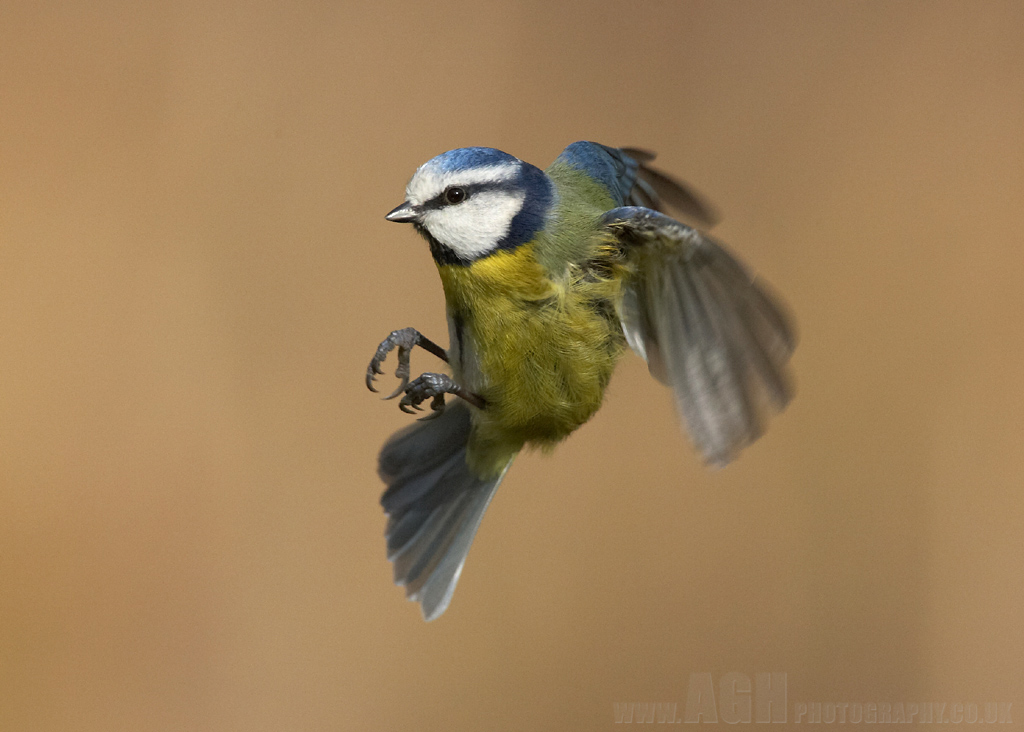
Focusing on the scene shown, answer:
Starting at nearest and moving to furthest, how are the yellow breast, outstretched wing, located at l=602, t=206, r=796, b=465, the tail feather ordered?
outstretched wing, located at l=602, t=206, r=796, b=465 → the yellow breast → the tail feather

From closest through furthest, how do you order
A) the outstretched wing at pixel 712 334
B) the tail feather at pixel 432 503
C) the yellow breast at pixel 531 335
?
the outstretched wing at pixel 712 334 < the yellow breast at pixel 531 335 < the tail feather at pixel 432 503

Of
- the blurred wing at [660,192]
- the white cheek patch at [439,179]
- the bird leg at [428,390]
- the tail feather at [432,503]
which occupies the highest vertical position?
the blurred wing at [660,192]

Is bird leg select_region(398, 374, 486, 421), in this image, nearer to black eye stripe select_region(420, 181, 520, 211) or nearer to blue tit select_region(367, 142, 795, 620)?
blue tit select_region(367, 142, 795, 620)

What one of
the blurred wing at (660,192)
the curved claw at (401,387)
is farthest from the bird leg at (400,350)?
the blurred wing at (660,192)

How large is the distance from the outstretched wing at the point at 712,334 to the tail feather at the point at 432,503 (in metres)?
0.30

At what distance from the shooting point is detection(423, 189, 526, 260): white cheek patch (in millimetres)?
760

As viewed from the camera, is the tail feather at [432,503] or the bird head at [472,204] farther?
the tail feather at [432,503]

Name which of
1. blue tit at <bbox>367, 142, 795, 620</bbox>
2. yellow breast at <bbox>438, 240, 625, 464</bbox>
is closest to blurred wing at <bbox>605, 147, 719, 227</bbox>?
blue tit at <bbox>367, 142, 795, 620</bbox>

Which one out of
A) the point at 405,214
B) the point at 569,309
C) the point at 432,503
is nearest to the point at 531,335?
the point at 569,309

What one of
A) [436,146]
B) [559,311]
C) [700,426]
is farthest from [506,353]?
[436,146]

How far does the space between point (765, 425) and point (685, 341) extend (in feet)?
0.30

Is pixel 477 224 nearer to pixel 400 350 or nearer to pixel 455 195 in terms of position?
pixel 455 195

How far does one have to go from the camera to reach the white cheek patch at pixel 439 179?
0.74 meters

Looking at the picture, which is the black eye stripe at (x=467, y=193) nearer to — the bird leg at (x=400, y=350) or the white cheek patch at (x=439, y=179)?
the white cheek patch at (x=439, y=179)
